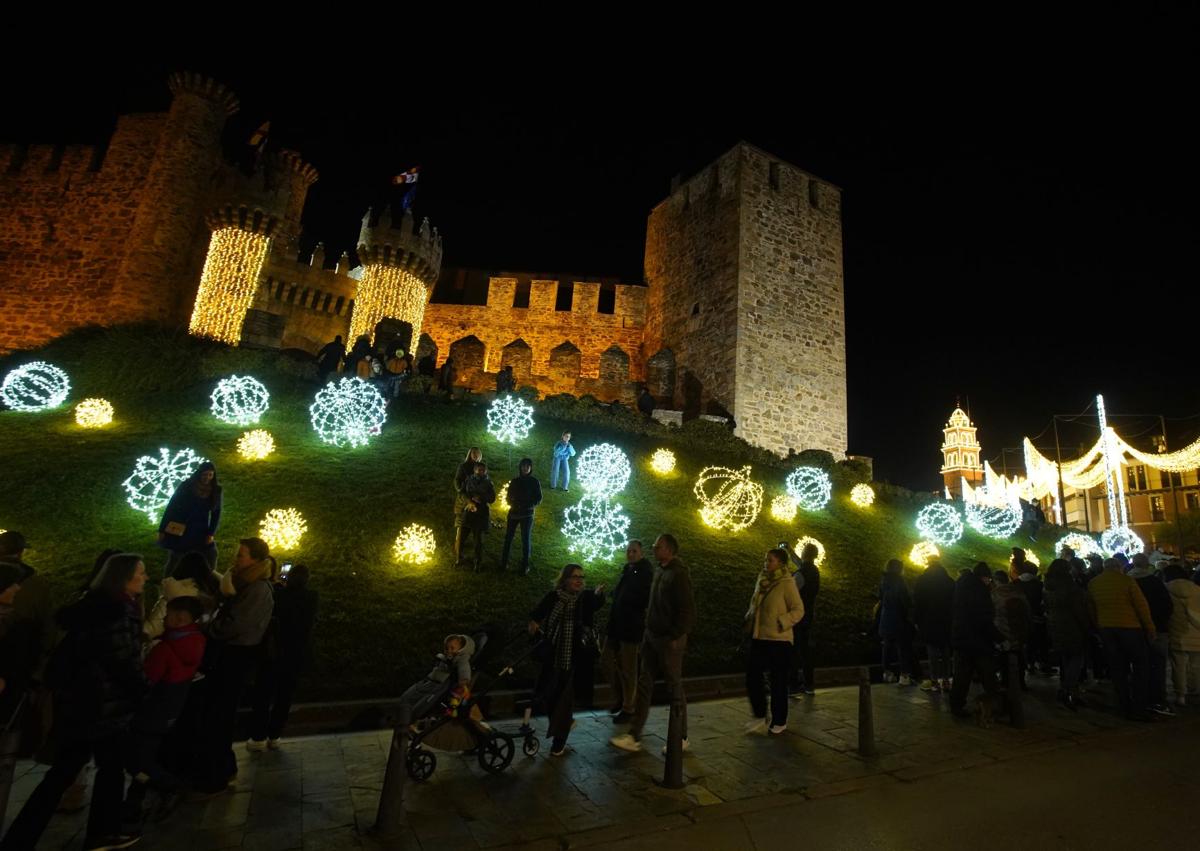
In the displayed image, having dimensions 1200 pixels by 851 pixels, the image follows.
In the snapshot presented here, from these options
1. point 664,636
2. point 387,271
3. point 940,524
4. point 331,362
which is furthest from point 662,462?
point 387,271

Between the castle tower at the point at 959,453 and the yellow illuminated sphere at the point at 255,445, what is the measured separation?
2729 inches

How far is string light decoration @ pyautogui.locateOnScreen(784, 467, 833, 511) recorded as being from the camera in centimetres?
1585

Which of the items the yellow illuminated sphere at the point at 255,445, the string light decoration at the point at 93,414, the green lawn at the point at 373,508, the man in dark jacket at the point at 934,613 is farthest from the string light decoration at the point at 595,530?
the string light decoration at the point at 93,414

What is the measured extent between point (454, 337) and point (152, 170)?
1341 centimetres

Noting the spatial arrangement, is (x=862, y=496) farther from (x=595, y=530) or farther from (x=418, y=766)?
(x=418, y=766)

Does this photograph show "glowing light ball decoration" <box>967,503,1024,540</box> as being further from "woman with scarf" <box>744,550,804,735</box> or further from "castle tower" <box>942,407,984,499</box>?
"castle tower" <box>942,407,984,499</box>

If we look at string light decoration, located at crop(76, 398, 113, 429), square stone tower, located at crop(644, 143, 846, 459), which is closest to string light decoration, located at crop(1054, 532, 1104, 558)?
square stone tower, located at crop(644, 143, 846, 459)

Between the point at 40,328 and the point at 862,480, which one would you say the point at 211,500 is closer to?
the point at 862,480

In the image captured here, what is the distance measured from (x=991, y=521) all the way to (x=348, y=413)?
61.3 feet

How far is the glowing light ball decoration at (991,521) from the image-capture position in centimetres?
1873

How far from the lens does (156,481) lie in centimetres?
1012

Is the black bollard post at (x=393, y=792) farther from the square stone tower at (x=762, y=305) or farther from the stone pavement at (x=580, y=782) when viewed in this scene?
the square stone tower at (x=762, y=305)

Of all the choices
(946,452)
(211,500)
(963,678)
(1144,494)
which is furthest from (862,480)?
(946,452)

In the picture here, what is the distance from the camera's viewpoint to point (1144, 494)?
46.4m
